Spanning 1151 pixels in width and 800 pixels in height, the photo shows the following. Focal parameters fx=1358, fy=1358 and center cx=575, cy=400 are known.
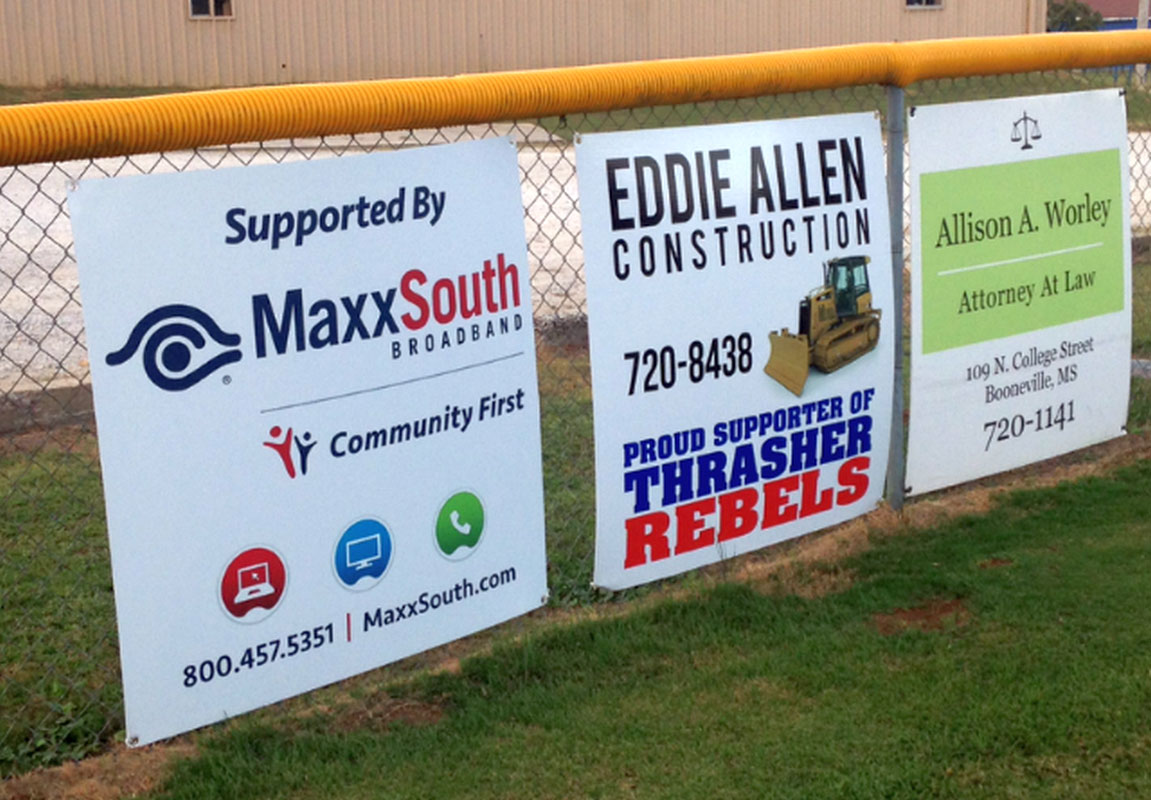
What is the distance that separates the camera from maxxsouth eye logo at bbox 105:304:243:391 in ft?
9.76

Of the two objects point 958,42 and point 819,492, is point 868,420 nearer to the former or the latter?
point 819,492

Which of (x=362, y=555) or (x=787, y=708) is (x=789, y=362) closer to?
(x=787, y=708)

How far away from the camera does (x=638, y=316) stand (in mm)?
3865

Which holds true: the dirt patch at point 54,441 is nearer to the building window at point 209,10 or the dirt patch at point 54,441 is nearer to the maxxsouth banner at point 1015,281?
the maxxsouth banner at point 1015,281

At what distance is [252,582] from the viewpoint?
3230 mm

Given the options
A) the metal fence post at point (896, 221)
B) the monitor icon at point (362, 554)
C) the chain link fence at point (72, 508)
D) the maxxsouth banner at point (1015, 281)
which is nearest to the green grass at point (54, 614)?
the chain link fence at point (72, 508)

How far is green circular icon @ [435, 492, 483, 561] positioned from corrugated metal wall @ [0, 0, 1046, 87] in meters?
24.0

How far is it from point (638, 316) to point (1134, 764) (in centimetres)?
172

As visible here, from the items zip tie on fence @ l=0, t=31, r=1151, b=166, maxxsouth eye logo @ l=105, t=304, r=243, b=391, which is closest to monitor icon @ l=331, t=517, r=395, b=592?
maxxsouth eye logo @ l=105, t=304, r=243, b=391

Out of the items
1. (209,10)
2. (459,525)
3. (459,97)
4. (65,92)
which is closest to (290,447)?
(459,525)

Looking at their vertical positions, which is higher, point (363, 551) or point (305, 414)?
point (305, 414)

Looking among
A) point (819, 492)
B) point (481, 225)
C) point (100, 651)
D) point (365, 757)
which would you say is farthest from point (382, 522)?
point (819, 492)

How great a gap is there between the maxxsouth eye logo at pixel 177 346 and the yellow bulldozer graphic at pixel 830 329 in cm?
178

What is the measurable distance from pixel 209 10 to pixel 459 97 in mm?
24903
